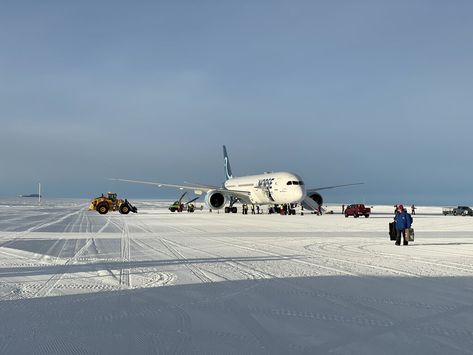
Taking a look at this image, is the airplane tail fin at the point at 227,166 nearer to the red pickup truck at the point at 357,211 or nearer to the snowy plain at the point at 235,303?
the red pickup truck at the point at 357,211

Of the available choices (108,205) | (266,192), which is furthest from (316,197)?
(108,205)

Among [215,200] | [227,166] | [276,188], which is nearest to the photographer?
[276,188]

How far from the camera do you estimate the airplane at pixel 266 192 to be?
1676 inches

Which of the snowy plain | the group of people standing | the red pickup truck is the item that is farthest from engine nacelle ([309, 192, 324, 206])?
the snowy plain

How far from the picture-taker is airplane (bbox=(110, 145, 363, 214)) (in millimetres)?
42562

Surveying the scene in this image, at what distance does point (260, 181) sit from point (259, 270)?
123 ft

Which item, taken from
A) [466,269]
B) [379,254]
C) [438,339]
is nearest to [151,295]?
[438,339]

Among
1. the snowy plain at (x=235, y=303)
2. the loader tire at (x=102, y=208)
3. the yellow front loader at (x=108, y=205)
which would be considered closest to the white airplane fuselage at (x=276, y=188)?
the yellow front loader at (x=108, y=205)

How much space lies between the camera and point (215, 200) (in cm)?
4909

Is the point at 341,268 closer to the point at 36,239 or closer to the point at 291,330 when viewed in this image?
the point at 291,330

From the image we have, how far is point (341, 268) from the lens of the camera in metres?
10.6

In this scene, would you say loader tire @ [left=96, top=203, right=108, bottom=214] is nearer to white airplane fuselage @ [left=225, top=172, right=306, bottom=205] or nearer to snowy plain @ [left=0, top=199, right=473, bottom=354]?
white airplane fuselage @ [left=225, top=172, right=306, bottom=205]

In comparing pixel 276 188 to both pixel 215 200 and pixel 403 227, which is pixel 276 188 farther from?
pixel 403 227

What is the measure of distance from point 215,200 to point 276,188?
7469 mm
